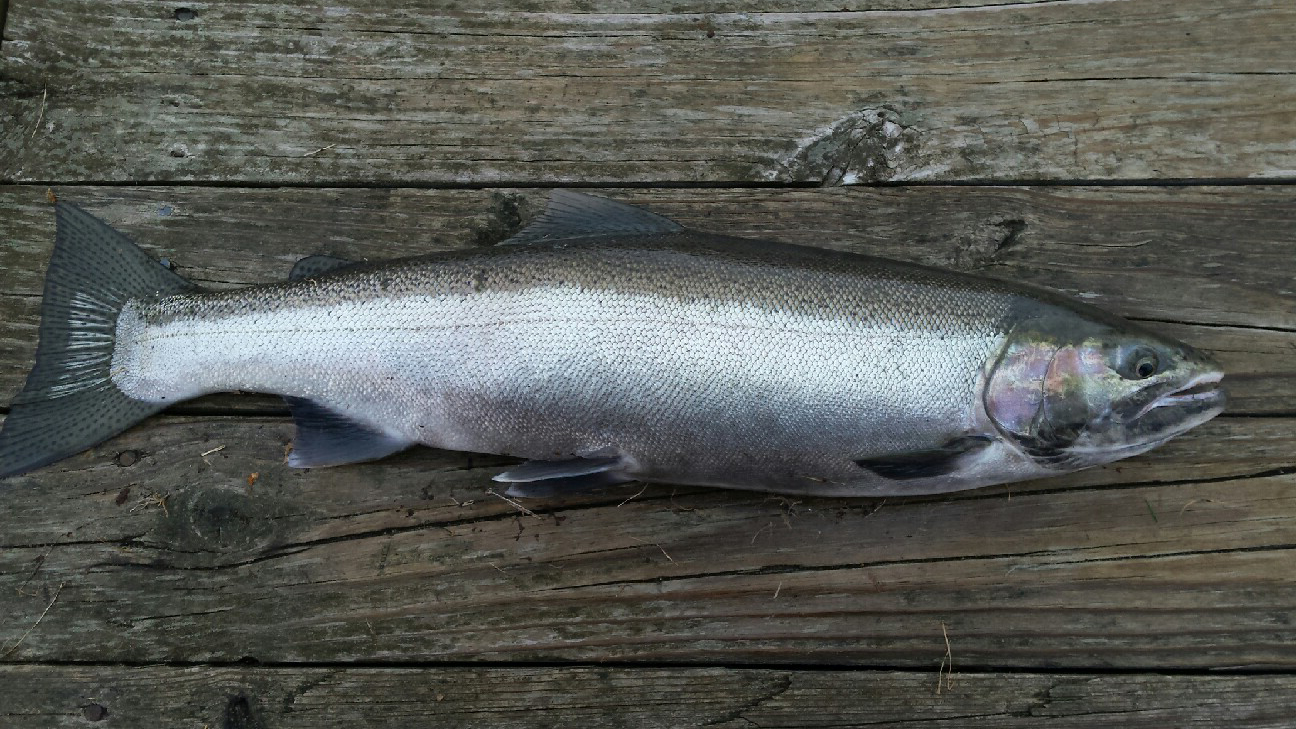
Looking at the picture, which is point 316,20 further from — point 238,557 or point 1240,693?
point 1240,693

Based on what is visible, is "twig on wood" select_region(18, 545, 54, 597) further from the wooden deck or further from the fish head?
the fish head

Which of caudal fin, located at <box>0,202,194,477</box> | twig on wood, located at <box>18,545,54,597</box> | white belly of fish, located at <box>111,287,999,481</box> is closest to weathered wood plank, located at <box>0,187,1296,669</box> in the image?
twig on wood, located at <box>18,545,54,597</box>

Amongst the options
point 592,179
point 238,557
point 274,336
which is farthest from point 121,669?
point 592,179

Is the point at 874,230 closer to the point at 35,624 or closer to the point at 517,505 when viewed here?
the point at 517,505

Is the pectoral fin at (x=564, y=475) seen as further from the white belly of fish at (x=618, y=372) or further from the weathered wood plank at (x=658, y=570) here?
the weathered wood plank at (x=658, y=570)

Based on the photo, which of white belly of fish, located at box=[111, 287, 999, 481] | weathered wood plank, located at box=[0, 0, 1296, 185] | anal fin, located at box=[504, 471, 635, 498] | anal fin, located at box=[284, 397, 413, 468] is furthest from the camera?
weathered wood plank, located at box=[0, 0, 1296, 185]

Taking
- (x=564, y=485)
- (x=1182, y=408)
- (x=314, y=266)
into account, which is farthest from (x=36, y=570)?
(x=1182, y=408)

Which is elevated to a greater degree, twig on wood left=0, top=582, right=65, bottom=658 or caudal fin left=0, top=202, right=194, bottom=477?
caudal fin left=0, top=202, right=194, bottom=477
